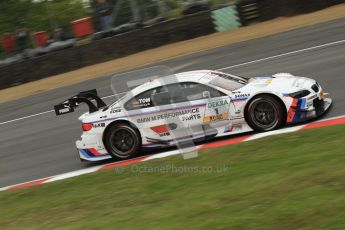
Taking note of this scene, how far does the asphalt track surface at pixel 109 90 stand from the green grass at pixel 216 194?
2.09m

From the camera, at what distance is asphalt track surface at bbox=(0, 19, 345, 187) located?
12.2m

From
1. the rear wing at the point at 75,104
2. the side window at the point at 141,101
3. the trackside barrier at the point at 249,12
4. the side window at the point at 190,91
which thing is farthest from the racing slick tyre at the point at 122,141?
the trackside barrier at the point at 249,12

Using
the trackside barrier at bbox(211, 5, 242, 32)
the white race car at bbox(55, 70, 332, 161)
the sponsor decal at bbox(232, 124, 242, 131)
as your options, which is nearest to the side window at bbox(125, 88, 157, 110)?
the white race car at bbox(55, 70, 332, 161)

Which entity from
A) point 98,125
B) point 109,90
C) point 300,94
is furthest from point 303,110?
point 109,90

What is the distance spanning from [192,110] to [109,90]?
1046 centimetres

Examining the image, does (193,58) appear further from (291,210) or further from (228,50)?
(291,210)

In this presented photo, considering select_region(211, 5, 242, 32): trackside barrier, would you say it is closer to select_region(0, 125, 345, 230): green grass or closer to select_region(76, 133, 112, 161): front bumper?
select_region(76, 133, 112, 161): front bumper

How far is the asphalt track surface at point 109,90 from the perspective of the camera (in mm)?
12164

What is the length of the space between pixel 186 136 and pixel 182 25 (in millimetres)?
16006

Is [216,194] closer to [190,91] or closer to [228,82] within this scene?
[190,91]

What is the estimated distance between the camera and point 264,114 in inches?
403

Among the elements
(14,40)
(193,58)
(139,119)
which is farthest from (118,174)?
(14,40)

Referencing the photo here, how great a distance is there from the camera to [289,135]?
9.42 meters

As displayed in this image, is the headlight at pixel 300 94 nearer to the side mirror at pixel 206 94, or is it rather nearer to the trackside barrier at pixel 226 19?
the side mirror at pixel 206 94
